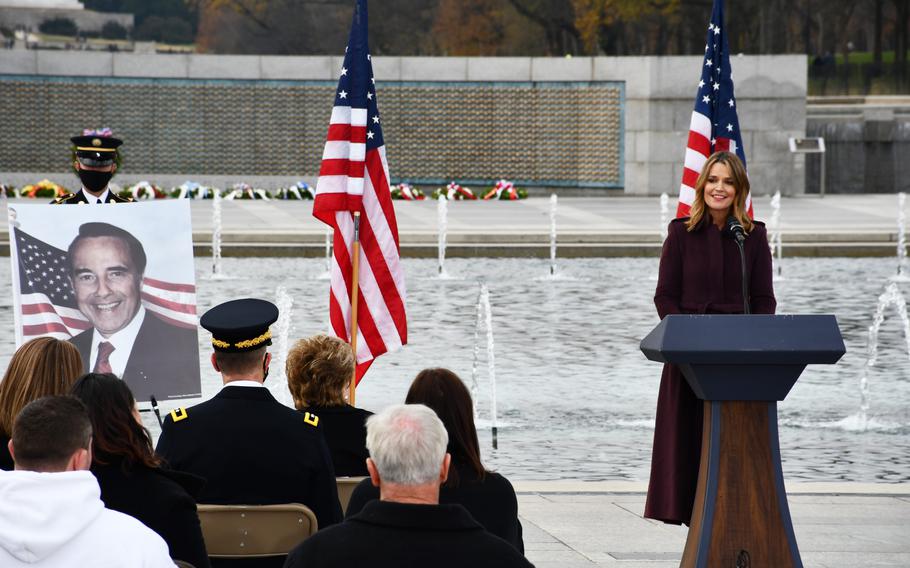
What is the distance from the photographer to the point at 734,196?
20.7 ft

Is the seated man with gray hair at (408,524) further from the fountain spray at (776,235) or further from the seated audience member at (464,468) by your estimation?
the fountain spray at (776,235)

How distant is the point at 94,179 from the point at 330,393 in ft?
9.07

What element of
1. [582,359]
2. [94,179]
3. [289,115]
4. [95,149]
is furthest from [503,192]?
[95,149]

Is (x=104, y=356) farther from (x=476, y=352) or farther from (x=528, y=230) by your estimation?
(x=528, y=230)

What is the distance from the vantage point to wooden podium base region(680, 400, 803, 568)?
16.3ft

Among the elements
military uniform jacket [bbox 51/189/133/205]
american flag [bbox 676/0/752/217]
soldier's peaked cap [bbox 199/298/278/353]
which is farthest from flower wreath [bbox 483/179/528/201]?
soldier's peaked cap [bbox 199/298/278/353]

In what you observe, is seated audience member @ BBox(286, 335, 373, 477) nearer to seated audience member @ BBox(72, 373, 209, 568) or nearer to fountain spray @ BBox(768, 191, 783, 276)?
seated audience member @ BBox(72, 373, 209, 568)

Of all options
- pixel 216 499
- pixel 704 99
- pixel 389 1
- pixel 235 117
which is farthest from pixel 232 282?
pixel 389 1

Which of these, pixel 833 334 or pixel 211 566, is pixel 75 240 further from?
pixel 833 334

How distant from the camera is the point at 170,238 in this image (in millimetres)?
7215

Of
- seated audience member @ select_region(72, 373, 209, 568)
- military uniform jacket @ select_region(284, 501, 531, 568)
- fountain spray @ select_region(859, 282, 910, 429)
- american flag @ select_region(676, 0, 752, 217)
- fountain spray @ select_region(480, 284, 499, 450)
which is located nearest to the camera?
military uniform jacket @ select_region(284, 501, 531, 568)

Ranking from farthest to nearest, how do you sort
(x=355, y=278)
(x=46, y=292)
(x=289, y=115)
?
(x=289, y=115)
(x=355, y=278)
(x=46, y=292)

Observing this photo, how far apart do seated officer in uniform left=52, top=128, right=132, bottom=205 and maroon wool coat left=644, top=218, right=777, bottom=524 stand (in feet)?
9.02

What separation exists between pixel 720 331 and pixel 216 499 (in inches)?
65.2
